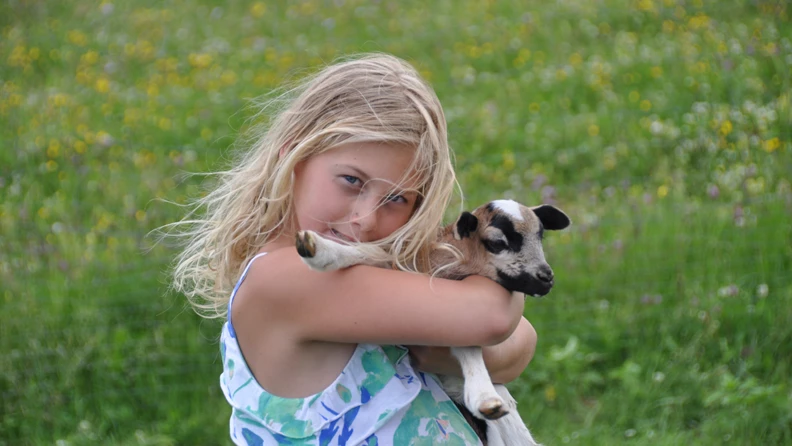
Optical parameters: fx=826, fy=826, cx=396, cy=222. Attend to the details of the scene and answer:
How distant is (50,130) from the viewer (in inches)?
225

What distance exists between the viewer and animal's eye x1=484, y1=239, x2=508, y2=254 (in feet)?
6.25

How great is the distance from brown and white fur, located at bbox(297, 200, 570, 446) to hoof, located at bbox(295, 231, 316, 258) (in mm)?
15

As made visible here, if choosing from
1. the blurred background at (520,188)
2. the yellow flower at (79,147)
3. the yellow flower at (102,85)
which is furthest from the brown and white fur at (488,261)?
the yellow flower at (102,85)

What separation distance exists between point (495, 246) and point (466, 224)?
100 mm

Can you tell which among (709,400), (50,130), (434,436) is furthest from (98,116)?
(434,436)

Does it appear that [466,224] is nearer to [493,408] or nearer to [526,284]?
[526,284]

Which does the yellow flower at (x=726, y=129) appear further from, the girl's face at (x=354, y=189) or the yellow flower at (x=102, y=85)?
the yellow flower at (x=102, y=85)

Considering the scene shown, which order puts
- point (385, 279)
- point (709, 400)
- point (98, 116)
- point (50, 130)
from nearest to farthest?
point (385, 279) < point (709, 400) < point (50, 130) < point (98, 116)

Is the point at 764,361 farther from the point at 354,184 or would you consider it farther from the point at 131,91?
the point at 131,91

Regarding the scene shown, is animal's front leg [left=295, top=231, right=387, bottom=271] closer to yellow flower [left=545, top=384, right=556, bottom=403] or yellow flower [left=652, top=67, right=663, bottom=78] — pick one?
yellow flower [left=545, top=384, right=556, bottom=403]

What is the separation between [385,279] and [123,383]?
8.00ft

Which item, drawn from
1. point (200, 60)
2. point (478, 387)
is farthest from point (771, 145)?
point (200, 60)

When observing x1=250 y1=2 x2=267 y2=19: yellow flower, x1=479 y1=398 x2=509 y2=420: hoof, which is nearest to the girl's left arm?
x1=479 y1=398 x2=509 y2=420: hoof

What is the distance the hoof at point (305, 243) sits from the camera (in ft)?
5.33
